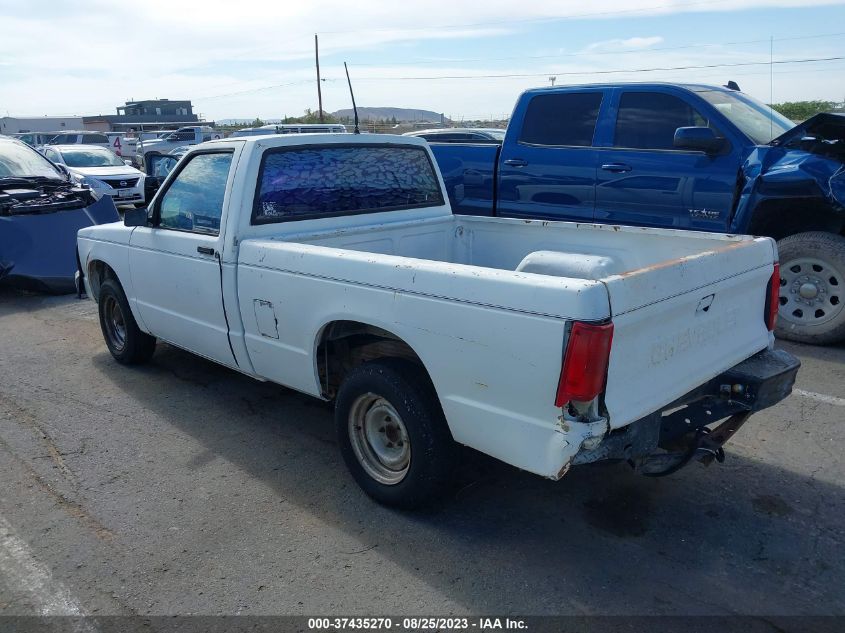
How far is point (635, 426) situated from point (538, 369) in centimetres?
55

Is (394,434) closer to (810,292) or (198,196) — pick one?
(198,196)

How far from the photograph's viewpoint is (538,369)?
2.70 metres

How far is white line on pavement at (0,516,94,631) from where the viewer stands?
2.94 m

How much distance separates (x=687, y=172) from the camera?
246 inches

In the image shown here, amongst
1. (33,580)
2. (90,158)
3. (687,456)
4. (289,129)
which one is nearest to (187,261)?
(33,580)

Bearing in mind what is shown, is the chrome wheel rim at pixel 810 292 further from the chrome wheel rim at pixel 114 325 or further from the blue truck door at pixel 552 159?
the chrome wheel rim at pixel 114 325

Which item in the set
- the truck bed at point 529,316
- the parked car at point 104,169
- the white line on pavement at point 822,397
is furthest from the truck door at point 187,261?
the parked car at point 104,169

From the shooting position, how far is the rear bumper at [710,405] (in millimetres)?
3008

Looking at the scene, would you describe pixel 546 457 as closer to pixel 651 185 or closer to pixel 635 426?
pixel 635 426

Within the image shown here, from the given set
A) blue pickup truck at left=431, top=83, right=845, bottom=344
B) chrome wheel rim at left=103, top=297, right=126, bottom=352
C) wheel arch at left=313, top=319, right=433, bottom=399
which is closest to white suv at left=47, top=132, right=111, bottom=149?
chrome wheel rim at left=103, top=297, right=126, bottom=352

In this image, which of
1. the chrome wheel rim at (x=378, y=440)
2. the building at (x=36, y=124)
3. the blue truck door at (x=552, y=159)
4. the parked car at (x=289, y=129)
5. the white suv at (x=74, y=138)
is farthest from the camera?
the building at (x=36, y=124)

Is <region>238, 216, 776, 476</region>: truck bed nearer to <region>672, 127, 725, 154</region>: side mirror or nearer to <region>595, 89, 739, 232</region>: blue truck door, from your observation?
<region>672, 127, 725, 154</region>: side mirror

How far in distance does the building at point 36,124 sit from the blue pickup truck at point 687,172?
177 feet

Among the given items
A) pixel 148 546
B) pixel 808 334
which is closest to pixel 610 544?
pixel 148 546
